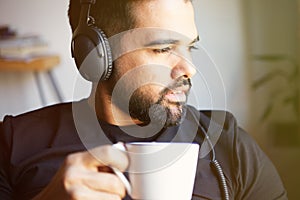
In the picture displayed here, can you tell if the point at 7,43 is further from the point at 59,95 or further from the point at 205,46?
the point at 205,46

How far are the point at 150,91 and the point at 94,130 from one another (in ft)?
0.38

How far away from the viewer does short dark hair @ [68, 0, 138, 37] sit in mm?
778

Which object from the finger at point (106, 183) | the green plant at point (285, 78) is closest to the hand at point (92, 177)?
the finger at point (106, 183)

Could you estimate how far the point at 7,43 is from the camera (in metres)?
1.27

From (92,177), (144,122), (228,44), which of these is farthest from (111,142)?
(228,44)

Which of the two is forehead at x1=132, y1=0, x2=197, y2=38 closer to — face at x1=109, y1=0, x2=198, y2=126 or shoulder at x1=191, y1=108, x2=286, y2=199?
face at x1=109, y1=0, x2=198, y2=126

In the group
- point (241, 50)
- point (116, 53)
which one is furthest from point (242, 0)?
point (116, 53)

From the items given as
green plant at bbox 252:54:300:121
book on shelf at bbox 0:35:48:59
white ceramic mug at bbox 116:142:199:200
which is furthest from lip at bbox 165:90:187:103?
book on shelf at bbox 0:35:48:59

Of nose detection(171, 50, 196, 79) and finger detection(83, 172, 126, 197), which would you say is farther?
nose detection(171, 50, 196, 79)

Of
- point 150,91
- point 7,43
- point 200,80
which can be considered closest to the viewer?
point 150,91

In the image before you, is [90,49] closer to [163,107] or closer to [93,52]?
[93,52]

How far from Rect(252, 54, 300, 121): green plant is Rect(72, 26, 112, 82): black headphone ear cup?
0.48 m

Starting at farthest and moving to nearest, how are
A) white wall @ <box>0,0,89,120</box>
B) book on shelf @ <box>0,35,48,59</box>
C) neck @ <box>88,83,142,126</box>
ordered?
book on shelf @ <box>0,35,48,59</box> → white wall @ <box>0,0,89,120</box> → neck @ <box>88,83,142,126</box>

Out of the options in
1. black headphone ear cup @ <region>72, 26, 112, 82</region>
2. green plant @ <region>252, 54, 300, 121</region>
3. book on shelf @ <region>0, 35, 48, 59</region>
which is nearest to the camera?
black headphone ear cup @ <region>72, 26, 112, 82</region>
